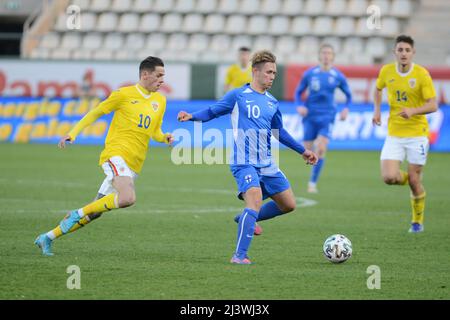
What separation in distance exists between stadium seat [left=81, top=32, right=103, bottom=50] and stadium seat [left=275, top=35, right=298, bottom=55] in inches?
224

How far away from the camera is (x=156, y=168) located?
19828mm

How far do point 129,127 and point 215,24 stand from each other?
2049cm

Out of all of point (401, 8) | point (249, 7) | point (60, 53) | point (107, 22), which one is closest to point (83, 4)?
point (107, 22)

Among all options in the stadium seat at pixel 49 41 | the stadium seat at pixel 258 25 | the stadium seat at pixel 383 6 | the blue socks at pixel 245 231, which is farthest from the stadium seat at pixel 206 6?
the blue socks at pixel 245 231

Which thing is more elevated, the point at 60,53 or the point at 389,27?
the point at 389,27

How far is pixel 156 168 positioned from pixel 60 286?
40.9 ft

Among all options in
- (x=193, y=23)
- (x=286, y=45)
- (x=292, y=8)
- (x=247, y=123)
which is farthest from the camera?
(x=193, y=23)

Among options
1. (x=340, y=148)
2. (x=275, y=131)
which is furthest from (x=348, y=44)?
(x=275, y=131)

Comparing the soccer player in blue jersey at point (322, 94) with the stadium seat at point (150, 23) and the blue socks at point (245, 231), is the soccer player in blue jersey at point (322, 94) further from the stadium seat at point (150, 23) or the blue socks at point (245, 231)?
the stadium seat at point (150, 23)

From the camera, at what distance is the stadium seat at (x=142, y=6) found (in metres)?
30.8

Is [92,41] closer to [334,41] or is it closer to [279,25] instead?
[279,25]

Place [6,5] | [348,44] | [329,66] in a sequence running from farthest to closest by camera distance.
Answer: [6,5] → [348,44] → [329,66]

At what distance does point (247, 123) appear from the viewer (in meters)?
8.95

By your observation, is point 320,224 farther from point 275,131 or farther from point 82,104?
point 82,104
